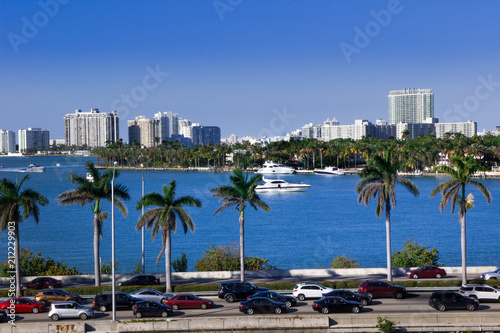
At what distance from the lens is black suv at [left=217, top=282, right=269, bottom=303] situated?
28.6m

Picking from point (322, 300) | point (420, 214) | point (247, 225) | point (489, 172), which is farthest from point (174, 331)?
point (489, 172)

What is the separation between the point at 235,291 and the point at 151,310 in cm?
494

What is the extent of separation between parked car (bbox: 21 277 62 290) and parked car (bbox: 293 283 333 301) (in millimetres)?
13938

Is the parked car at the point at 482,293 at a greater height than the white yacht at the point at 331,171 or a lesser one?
lesser

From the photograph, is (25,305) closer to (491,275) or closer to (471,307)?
(471,307)

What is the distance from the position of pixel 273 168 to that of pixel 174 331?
149 meters

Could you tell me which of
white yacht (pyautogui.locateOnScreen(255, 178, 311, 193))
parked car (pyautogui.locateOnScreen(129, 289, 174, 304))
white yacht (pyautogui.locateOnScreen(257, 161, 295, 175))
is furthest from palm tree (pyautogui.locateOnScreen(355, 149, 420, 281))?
white yacht (pyautogui.locateOnScreen(257, 161, 295, 175))

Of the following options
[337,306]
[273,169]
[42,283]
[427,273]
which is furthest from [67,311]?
[273,169]

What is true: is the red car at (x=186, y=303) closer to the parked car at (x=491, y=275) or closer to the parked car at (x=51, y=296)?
the parked car at (x=51, y=296)

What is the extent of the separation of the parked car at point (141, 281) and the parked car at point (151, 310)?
7782 mm

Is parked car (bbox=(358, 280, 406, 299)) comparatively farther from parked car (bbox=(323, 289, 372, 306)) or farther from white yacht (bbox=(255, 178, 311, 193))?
white yacht (bbox=(255, 178, 311, 193))

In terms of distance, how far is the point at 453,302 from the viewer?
1023 inches

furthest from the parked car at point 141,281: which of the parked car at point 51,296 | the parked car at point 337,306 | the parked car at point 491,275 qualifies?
the parked car at point 491,275

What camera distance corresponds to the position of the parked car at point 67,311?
25109mm
